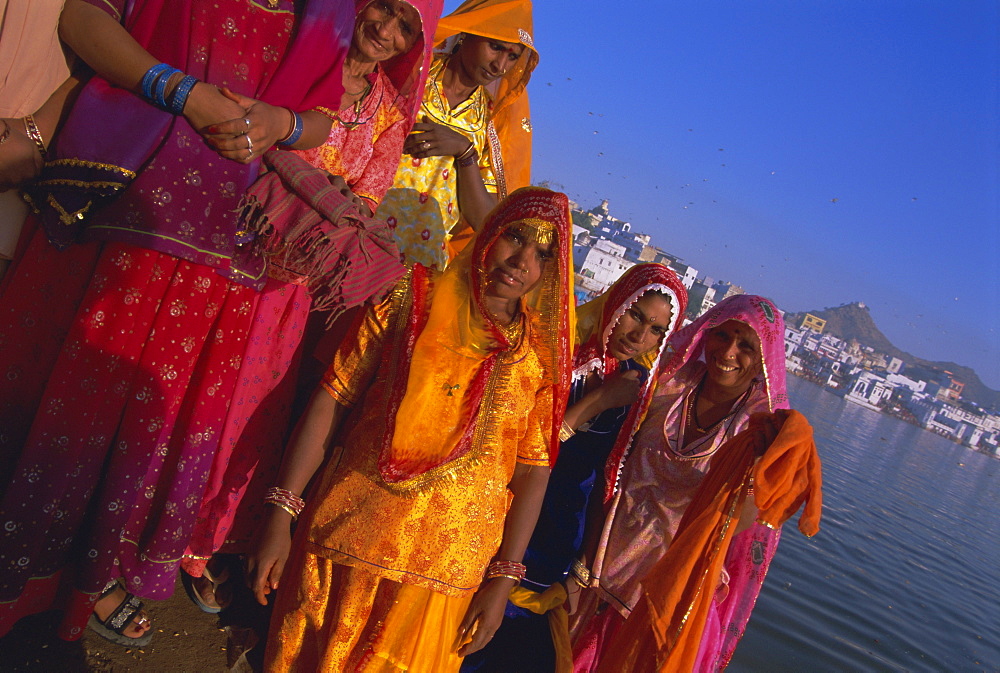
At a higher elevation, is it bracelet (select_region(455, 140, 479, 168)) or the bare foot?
bracelet (select_region(455, 140, 479, 168))

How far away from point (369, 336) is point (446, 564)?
2.76 feet

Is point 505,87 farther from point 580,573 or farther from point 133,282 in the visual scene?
point 580,573

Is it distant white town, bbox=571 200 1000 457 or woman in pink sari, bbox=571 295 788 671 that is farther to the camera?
distant white town, bbox=571 200 1000 457

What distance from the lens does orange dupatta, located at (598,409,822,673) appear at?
2.47 meters

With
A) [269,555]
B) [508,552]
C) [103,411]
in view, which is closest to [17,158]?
[103,411]

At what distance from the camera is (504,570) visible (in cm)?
229

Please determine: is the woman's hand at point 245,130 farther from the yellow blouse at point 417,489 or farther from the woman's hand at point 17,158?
the yellow blouse at point 417,489

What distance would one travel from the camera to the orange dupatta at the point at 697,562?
2.47 meters

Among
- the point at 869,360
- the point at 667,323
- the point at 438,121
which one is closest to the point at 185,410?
the point at 438,121

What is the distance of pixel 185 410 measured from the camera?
7.04 feet

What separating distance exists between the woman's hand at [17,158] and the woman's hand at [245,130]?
1.52ft

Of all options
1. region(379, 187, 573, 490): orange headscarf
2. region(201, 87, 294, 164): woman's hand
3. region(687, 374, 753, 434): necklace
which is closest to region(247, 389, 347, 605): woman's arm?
region(379, 187, 573, 490): orange headscarf

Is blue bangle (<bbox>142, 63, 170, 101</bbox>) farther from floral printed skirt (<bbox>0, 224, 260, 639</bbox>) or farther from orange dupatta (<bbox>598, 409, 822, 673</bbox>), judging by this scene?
orange dupatta (<bbox>598, 409, 822, 673</bbox>)

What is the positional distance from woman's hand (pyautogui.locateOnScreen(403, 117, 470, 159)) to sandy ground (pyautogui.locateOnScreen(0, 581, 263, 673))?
218cm
